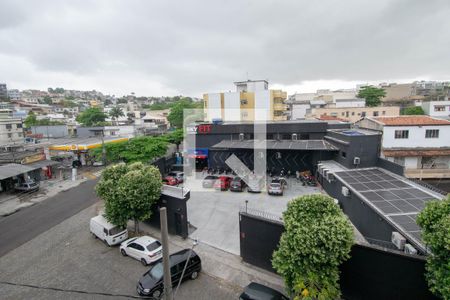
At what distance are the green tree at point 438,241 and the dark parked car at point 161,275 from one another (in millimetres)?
7878

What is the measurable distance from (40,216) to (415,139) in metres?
36.6

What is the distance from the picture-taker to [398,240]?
29.3 ft

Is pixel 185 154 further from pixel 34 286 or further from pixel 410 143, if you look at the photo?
pixel 410 143

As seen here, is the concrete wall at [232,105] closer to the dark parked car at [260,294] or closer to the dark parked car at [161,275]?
the dark parked car at [161,275]

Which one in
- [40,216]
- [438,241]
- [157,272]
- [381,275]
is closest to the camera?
[438,241]

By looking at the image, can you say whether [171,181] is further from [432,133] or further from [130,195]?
[432,133]

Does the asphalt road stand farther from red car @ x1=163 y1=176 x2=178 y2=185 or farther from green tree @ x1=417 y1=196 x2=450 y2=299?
green tree @ x1=417 y1=196 x2=450 y2=299

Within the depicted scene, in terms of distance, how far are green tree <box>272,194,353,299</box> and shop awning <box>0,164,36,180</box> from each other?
2598cm

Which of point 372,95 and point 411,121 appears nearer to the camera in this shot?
point 411,121

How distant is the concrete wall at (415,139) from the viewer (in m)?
25.0

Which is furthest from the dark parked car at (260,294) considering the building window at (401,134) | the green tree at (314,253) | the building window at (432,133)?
the building window at (432,133)

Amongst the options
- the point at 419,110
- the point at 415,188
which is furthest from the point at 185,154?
the point at 419,110

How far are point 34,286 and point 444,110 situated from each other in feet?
212

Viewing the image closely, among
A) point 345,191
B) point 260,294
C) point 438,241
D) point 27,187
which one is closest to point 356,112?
point 345,191
